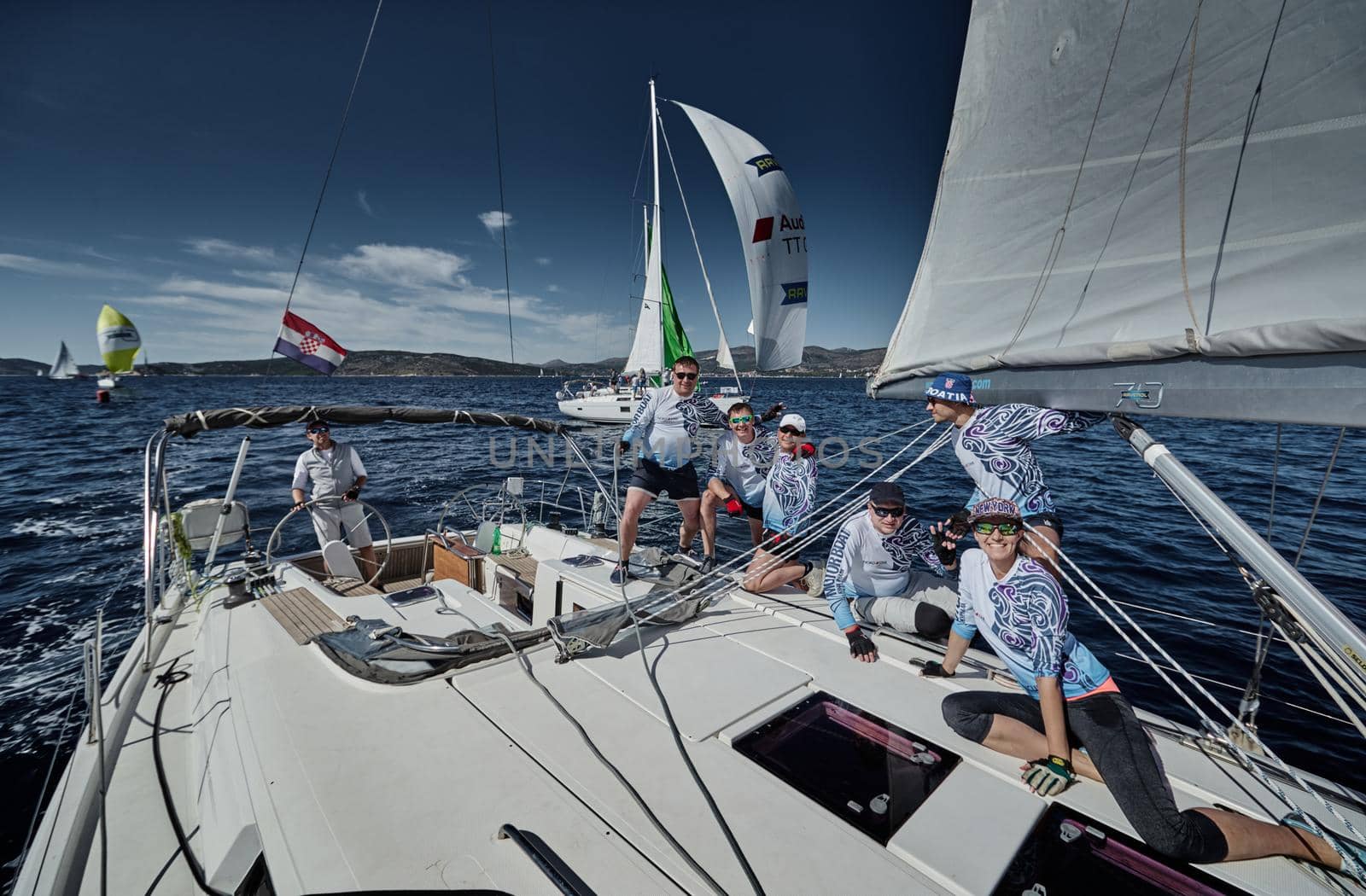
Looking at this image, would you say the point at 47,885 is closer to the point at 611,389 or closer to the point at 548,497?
the point at 548,497

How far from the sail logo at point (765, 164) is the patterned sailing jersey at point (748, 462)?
1267 centimetres

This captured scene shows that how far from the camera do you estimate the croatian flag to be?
6.58 metres

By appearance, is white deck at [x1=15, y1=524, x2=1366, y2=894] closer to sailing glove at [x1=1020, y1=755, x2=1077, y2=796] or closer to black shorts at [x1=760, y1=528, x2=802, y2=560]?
sailing glove at [x1=1020, y1=755, x2=1077, y2=796]

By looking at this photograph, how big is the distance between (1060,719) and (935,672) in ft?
2.48

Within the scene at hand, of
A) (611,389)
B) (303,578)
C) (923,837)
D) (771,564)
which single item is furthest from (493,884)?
(611,389)

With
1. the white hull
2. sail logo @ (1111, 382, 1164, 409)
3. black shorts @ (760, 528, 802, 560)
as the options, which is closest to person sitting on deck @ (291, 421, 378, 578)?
black shorts @ (760, 528, 802, 560)

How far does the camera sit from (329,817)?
2.01 metres

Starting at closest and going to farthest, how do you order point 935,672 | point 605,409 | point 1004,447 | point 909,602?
point 935,672 → point 1004,447 → point 909,602 → point 605,409

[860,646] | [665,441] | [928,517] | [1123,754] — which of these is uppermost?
[665,441]

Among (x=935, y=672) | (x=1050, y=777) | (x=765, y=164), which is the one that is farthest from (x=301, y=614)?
(x=765, y=164)

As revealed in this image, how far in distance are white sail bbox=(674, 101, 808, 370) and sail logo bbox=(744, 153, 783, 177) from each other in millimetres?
24

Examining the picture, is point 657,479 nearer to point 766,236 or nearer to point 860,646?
point 860,646

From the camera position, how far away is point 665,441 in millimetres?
4820

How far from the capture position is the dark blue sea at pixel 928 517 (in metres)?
4.82
